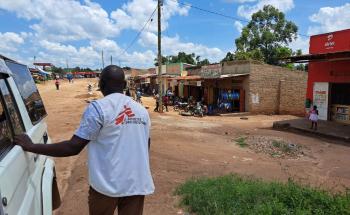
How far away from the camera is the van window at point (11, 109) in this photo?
2715 mm

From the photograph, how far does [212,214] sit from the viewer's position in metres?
4.86

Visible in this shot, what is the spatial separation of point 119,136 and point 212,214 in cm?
258

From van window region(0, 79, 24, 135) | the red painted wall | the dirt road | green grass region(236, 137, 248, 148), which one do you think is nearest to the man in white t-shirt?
van window region(0, 79, 24, 135)

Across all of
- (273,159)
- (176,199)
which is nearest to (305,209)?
(176,199)

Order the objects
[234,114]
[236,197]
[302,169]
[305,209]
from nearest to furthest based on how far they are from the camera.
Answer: [305,209] < [236,197] < [302,169] < [234,114]

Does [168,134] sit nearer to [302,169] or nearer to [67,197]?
[302,169]

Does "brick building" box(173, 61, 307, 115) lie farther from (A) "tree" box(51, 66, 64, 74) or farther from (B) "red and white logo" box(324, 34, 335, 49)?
(A) "tree" box(51, 66, 64, 74)

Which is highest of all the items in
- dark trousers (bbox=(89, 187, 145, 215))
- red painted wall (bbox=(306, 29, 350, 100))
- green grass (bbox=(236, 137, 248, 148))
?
red painted wall (bbox=(306, 29, 350, 100))

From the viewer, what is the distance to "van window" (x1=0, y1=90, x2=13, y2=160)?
2251 millimetres

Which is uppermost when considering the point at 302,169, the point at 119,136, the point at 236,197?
the point at 119,136

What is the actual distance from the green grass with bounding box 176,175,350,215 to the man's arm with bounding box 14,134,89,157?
8.42 feet

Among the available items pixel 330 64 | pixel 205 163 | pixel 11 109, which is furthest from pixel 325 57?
pixel 11 109

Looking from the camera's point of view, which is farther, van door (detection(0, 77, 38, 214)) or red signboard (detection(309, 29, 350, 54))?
red signboard (detection(309, 29, 350, 54))

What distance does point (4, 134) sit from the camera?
97.1 inches
